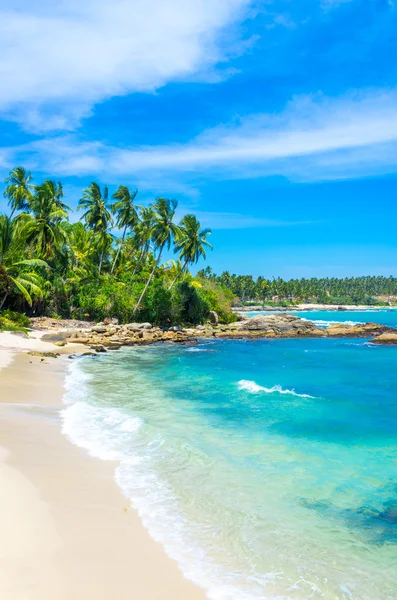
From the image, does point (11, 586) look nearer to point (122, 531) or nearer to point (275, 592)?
point (122, 531)

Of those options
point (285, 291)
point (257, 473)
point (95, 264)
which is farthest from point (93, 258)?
point (285, 291)

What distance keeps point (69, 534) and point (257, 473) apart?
14.3ft

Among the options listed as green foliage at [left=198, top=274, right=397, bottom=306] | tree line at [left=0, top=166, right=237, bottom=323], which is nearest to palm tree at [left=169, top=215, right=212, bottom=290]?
tree line at [left=0, top=166, right=237, bottom=323]

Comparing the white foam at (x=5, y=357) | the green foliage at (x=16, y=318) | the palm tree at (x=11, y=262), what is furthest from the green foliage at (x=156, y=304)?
the white foam at (x=5, y=357)

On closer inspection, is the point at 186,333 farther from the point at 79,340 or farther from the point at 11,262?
the point at 11,262

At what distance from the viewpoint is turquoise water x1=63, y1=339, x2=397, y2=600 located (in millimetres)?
5465

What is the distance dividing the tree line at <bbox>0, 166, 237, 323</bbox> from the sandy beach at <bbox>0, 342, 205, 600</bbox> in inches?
1057

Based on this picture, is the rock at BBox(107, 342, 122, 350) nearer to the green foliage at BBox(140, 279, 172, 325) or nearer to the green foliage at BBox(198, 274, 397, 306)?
the green foliage at BBox(140, 279, 172, 325)

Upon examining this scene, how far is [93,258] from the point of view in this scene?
54.6 m

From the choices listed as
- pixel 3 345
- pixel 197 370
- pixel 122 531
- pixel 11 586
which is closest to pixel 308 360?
pixel 197 370

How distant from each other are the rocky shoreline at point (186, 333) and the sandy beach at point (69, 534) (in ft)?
65.6

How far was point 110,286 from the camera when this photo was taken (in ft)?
143

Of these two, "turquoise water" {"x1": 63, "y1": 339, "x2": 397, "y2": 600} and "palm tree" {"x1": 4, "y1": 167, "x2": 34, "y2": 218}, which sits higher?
"palm tree" {"x1": 4, "y1": 167, "x2": 34, "y2": 218}

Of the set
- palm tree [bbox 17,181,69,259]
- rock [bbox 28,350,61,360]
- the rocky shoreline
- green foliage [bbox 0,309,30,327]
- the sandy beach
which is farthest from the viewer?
palm tree [bbox 17,181,69,259]
